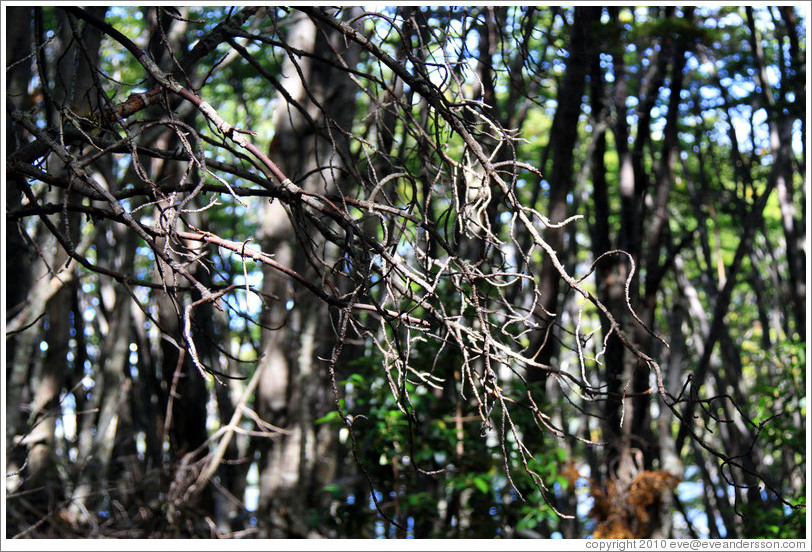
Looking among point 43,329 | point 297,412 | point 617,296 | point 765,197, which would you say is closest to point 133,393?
point 43,329

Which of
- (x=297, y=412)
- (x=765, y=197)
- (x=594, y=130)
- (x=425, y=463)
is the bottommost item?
(x=425, y=463)

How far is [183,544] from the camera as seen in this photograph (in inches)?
142

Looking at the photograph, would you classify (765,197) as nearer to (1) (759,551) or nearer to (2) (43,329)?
(1) (759,551)

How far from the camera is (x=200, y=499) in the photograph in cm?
589

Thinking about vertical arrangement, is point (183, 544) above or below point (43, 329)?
below

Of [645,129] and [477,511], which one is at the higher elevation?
[645,129]

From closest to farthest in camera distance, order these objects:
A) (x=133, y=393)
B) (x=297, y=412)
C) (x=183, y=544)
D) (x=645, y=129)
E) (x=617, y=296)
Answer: (x=183, y=544), (x=297, y=412), (x=617, y=296), (x=645, y=129), (x=133, y=393)

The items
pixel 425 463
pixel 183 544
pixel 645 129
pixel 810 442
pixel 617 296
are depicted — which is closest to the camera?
pixel 183 544

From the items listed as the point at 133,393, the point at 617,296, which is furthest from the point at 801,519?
the point at 133,393

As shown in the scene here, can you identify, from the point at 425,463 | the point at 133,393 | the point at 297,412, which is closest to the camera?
the point at 425,463

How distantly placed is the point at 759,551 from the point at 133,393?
6264 mm

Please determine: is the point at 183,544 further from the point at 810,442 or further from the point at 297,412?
the point at 810,442

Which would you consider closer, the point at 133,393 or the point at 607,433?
Result: the point at 607,433

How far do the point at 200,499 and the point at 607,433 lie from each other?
306 cm
